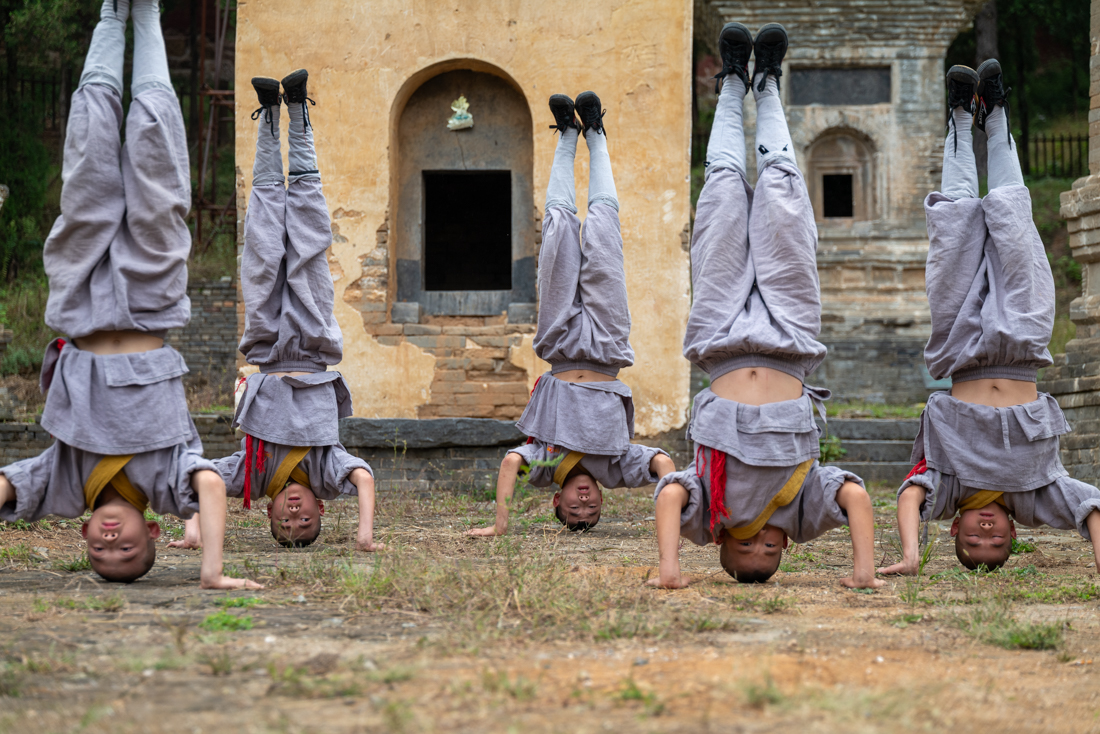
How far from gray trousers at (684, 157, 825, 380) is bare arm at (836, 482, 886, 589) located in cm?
47

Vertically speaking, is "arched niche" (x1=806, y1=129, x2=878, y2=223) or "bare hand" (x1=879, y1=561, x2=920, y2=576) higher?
"arched niche" (x1=806, y1=129, x2=878, y2=223)

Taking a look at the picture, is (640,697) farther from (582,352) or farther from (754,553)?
(582,352)

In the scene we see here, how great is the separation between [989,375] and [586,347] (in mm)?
2207

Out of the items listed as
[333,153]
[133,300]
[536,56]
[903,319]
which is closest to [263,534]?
[133,300]

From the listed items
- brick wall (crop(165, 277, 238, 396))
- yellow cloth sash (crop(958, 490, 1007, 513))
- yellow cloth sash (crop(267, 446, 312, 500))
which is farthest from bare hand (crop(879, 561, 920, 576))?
brick wall (crop(165, 277, 238, 396))

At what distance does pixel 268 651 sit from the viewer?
2658 mm

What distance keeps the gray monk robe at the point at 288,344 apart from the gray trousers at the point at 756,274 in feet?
6.19

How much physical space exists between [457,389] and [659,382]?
1.72m

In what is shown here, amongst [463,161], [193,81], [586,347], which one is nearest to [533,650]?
[586,347]

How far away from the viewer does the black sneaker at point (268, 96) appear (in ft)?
15.7

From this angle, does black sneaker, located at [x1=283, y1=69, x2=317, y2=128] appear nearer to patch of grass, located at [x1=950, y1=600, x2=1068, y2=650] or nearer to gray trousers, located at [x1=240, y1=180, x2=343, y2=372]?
gray trousers, located at [x1=240, y1=180, x2=343, y2=372]

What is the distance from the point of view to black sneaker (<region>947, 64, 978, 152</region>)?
4.41 m

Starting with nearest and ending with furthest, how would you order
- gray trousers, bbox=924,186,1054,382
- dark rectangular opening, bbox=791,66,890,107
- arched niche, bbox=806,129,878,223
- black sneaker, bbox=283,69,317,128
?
gray trousers, bbox=924,186,1054,382 < black sneaker, bbox=283,69,317,128 < dark rectangular opening, bbox=791,66,890,107 < arched niche, bbox=806,129,878,223

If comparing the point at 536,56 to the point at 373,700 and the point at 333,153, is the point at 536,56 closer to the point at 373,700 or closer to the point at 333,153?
the point at 333,153
